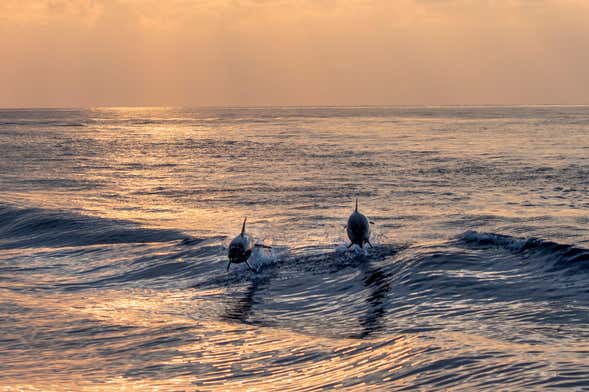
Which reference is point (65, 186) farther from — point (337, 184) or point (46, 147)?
point (46, 147)

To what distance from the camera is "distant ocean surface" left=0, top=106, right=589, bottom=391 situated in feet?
47.5

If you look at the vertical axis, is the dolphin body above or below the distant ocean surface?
above

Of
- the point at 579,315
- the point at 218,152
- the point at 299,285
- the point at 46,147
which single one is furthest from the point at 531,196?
the point at 46,147

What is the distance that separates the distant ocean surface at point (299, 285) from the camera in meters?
14.5

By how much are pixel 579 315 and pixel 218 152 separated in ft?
211

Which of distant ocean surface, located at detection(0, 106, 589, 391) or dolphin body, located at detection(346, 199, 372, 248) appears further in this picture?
dolphin body, located at detection(346, 199, 372, 248)

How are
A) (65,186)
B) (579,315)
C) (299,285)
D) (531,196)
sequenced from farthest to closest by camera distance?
(65,186) < (531,196) < (299,285) < (579,315)

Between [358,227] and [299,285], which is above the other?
[358,227]

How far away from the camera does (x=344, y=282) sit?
76.2 ft

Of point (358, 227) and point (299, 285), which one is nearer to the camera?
point (299, 285)

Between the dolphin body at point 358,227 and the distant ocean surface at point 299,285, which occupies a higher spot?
the dolphin body at point 358,227

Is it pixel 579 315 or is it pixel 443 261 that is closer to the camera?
pixel 579 315

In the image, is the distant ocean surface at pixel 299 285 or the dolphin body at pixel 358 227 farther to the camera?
the dolphin body at pixel 358 227

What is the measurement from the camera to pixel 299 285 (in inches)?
910
